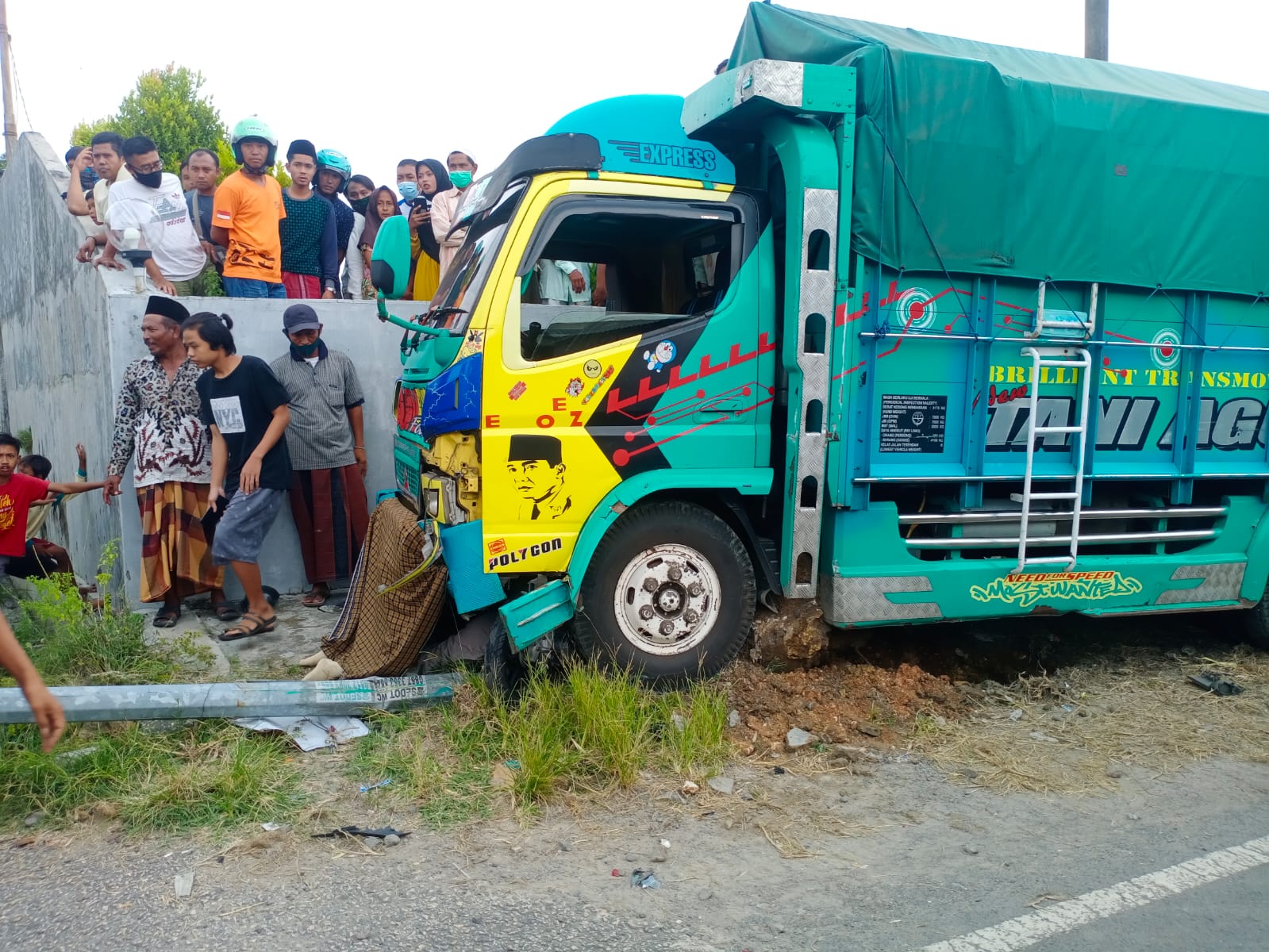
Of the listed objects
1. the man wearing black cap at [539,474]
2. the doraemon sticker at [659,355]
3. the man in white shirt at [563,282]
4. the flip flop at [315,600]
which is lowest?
the flip flop at [315,600]

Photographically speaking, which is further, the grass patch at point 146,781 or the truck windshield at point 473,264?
the truck windshield at point 473,264

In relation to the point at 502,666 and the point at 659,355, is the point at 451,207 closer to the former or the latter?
the point at 659,355

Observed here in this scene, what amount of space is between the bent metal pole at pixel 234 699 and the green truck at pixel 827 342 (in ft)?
1.49

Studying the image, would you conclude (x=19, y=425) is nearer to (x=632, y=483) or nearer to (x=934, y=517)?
(x=632, y=483)

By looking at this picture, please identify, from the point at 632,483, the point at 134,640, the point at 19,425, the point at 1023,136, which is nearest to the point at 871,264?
the point at 1023,136

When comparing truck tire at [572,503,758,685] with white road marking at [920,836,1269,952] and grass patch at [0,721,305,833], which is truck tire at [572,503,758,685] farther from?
white road marking at [920,836,1269,952]

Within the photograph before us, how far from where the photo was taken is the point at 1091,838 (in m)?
3.43

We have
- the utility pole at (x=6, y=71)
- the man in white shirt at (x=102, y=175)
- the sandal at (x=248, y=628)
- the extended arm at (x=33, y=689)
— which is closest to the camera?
the extended arm at (x=33, y=689)

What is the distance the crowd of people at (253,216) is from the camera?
23.1ft

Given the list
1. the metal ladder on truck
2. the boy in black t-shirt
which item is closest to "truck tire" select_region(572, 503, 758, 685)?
the metal ladder on truck

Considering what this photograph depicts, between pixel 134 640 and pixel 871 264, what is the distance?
413 centimetres

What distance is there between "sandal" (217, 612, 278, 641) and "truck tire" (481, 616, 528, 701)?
1.97 meters

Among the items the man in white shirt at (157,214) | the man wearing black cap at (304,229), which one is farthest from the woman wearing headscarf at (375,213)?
the man in white shirt at (157,214)

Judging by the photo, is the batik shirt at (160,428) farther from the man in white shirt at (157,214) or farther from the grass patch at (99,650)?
the man in white shirt at (157,214)
